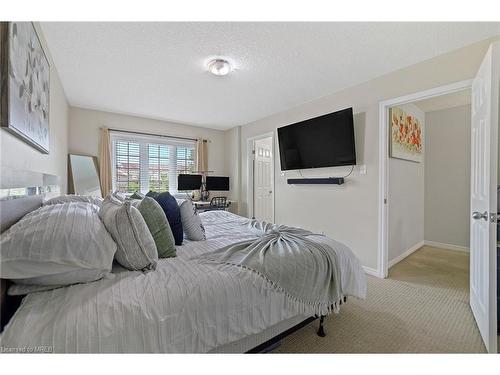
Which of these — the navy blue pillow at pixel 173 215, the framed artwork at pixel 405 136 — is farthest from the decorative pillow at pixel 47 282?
the framed artwork at pixel 405 136

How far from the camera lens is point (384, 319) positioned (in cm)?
191

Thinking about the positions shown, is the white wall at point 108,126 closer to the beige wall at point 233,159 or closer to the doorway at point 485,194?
the beige wall at point 233,159

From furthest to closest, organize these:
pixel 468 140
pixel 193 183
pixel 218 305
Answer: pixel 193 183
pixel 468 140
pixel 218 305

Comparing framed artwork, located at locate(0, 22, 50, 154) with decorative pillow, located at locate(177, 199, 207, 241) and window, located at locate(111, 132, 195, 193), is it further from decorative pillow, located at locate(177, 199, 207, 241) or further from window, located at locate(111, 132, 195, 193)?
window, located at locate(111, 132, 195, 193)

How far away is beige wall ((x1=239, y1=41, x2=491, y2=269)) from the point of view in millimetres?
2309

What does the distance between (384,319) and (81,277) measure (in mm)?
2221

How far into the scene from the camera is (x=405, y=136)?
3455 millimetres

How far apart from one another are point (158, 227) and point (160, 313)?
0.66 metres

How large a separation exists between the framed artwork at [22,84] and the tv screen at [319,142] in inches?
122

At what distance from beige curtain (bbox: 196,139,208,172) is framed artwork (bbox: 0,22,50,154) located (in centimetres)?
332

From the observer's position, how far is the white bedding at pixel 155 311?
788 mm

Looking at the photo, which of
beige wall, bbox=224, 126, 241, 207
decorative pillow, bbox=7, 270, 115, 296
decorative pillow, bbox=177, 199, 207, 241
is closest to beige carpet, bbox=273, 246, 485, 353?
decorative pillow, bbox=177, 199, 207, 241
